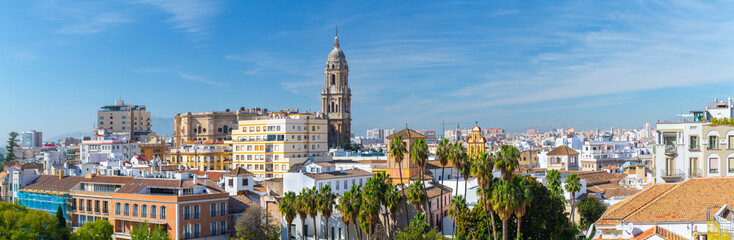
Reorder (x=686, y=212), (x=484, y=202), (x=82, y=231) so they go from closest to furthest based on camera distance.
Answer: (x=686, y=212) < (x=484, y=202) < (x=82, y=231)

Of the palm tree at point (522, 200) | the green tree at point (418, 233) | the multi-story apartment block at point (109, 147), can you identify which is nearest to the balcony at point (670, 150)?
the palm tree at point (522, 200)

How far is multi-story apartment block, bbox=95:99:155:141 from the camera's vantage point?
7461 inches

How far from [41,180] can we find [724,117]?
64215 mm

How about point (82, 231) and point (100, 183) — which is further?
point (100, 183)

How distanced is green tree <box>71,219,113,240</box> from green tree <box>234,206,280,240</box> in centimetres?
1059

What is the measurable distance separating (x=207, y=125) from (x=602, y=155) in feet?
257

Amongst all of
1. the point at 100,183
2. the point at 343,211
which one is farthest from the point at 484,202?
the point at 100,183

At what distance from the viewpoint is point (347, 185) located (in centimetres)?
7038

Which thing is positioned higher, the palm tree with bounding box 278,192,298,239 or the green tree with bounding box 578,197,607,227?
the palm tree with bounding box 278,192,298,239

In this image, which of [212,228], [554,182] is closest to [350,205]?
[212,228]

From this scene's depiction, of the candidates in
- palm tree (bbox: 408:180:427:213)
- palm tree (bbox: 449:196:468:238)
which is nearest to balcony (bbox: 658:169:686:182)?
palm tree (bbox: 449:196:468:238)

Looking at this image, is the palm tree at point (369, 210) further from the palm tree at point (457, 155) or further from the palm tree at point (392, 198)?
the palm tree at point (457, 155)

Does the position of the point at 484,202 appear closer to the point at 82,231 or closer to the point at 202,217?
the point at 202,217

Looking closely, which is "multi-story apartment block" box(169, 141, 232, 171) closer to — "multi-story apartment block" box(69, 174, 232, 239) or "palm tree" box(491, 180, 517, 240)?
"multi-story apartment block" box(69, 174, 232, 239)
